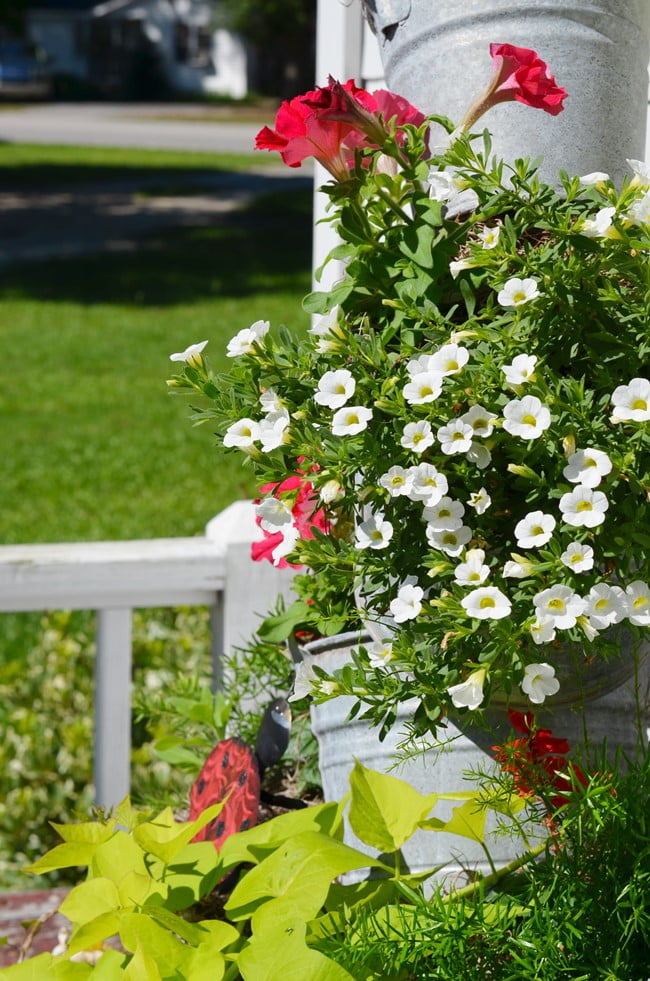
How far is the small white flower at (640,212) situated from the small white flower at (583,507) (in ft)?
0.98

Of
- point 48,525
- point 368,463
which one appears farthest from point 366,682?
point 48,525

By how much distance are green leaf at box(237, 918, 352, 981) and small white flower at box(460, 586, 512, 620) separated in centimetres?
37

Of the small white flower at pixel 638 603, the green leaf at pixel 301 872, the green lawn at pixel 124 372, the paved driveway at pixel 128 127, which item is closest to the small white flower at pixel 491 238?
the small white flower at pixel 638 603

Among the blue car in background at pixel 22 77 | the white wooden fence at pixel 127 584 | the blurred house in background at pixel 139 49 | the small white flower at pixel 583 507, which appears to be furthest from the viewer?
the blurred house in background at pixel 139 49

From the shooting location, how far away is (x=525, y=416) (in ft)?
3.76

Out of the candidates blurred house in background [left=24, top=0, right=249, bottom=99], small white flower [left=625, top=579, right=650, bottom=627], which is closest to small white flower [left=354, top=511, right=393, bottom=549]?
small white flower [left=625, top=579, right=650, bottom=627]

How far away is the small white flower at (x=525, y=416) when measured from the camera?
44.6 inches

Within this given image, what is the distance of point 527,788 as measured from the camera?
1.31 metres

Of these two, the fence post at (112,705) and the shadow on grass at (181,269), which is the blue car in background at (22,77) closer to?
the shadow on grass at (181,269)

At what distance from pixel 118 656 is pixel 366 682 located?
1205 mm

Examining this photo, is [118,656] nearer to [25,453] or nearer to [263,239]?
[25,453]

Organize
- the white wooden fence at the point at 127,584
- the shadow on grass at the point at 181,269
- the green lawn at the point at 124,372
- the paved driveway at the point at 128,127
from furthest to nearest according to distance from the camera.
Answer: the paved driveway at the point at 128,127 → the shadow on grass at the point at 181,269 → the green lawn at the point at 124,372 → the white wooden fence at the point at 127,584

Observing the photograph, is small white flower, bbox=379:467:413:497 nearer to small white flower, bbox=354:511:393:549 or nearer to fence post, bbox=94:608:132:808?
small white flower, bbox=354:511:393:549

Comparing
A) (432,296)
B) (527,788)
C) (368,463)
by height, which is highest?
(432,296)
